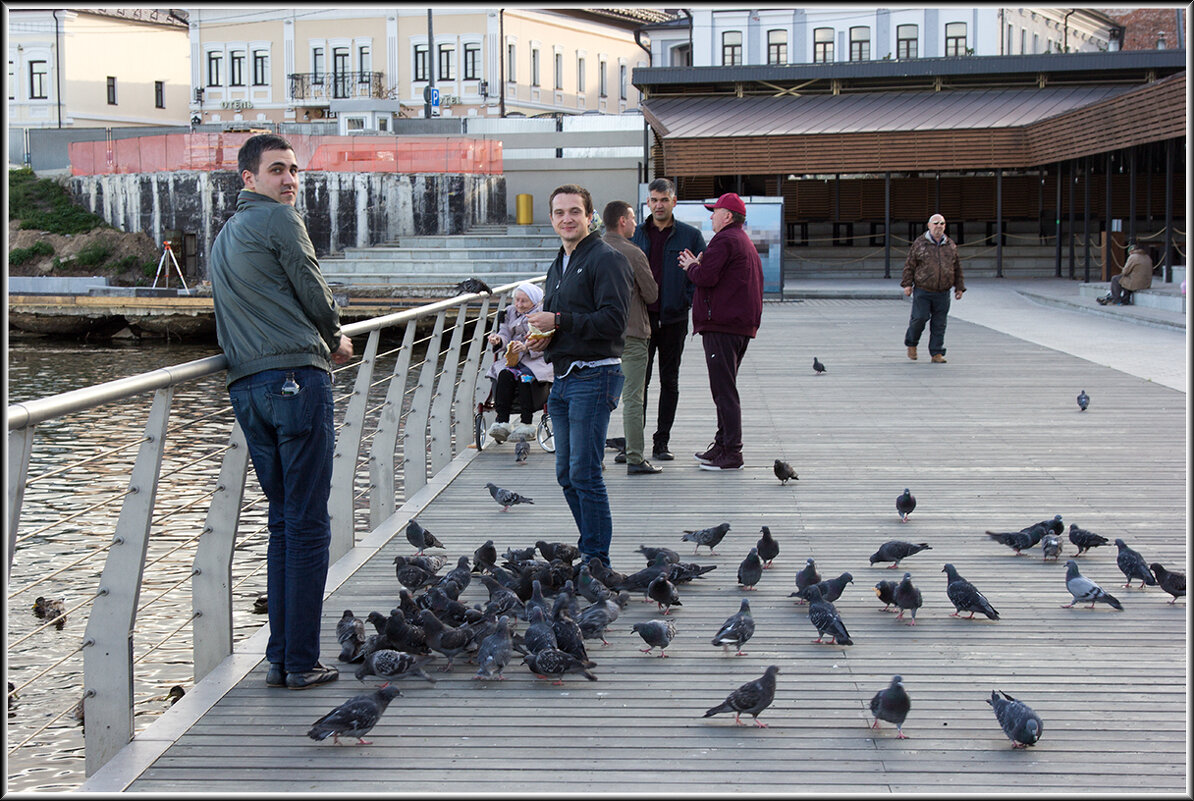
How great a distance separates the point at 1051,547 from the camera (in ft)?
24.0

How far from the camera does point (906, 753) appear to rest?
459 cm

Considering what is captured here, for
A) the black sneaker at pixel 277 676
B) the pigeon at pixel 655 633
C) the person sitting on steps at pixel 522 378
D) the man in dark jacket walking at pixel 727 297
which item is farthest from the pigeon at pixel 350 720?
the person sitting on steps at pixel 522 378

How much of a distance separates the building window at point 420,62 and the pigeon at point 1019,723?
61043mm

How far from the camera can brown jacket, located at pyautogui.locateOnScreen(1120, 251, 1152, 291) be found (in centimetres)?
2562

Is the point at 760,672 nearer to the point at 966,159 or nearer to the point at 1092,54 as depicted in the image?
the point at 966,159

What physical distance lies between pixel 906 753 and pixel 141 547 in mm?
2826

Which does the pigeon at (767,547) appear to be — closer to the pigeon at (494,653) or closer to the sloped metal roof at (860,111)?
the pigeon at (494,653)

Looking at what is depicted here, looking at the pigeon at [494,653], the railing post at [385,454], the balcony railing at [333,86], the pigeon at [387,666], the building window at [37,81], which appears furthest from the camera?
the building window at [37,81]

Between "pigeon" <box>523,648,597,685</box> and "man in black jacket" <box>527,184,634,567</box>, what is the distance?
4.64 feet

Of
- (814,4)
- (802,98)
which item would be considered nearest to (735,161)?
(802,98)

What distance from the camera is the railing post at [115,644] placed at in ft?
15.0

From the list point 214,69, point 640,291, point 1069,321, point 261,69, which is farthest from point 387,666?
point 214,69

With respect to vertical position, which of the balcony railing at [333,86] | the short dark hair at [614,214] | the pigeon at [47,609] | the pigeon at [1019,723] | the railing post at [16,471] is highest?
the balcony railing at [333,86]

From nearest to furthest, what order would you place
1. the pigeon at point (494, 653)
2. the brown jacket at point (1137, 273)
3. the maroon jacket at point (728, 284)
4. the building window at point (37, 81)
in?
1. the pigeon at point (494, 653)
2. the maroon jacket at point (728, 284)
3. the brown jacket at point (1137, 273)
4. the building window at point (37, 81)
